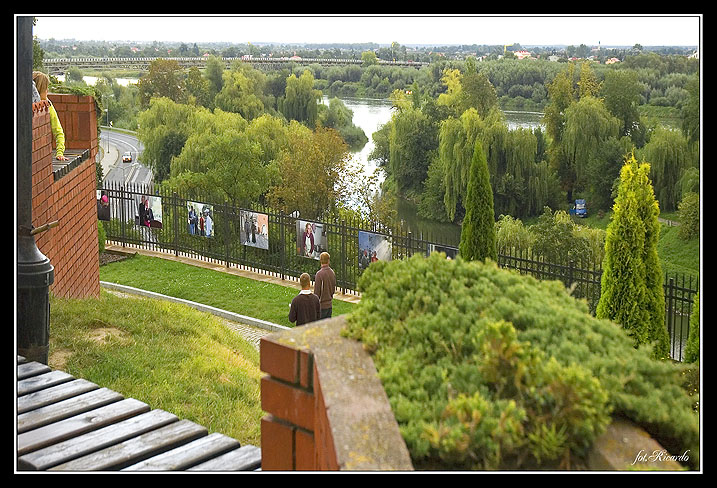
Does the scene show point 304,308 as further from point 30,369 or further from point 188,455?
point 188,455

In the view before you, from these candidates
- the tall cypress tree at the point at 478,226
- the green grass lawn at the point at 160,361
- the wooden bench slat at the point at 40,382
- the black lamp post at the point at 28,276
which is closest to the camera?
the wooden bench slat at the point at 40,382

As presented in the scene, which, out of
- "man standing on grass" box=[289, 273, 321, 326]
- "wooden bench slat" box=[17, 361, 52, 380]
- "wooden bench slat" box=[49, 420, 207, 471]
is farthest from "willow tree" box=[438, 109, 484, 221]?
"wooden bench slat" box=[49, 420, 207, 471]

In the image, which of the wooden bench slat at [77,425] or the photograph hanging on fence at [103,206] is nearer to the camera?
the wooden bench slat at [77,425]

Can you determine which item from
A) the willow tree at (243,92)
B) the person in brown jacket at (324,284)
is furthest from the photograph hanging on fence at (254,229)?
the willow tree at (243,92)

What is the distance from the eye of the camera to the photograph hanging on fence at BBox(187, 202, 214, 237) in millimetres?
17969

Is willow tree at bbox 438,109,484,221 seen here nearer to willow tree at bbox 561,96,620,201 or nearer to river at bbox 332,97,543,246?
river at bbox 332,97,543,246

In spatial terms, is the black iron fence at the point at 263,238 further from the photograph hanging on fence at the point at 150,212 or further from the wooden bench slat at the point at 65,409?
the wooden bench slat at the point at 65,409

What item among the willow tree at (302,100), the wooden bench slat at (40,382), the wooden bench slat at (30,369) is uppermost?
the willow tree at (302,100)

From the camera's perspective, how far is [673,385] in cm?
283

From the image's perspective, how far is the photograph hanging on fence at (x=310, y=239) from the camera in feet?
52.9

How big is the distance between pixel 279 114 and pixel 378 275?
5376cm

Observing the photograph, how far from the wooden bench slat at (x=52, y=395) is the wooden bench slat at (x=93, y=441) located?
1.78 feet

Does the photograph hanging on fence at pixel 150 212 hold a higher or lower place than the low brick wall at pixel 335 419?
lower
